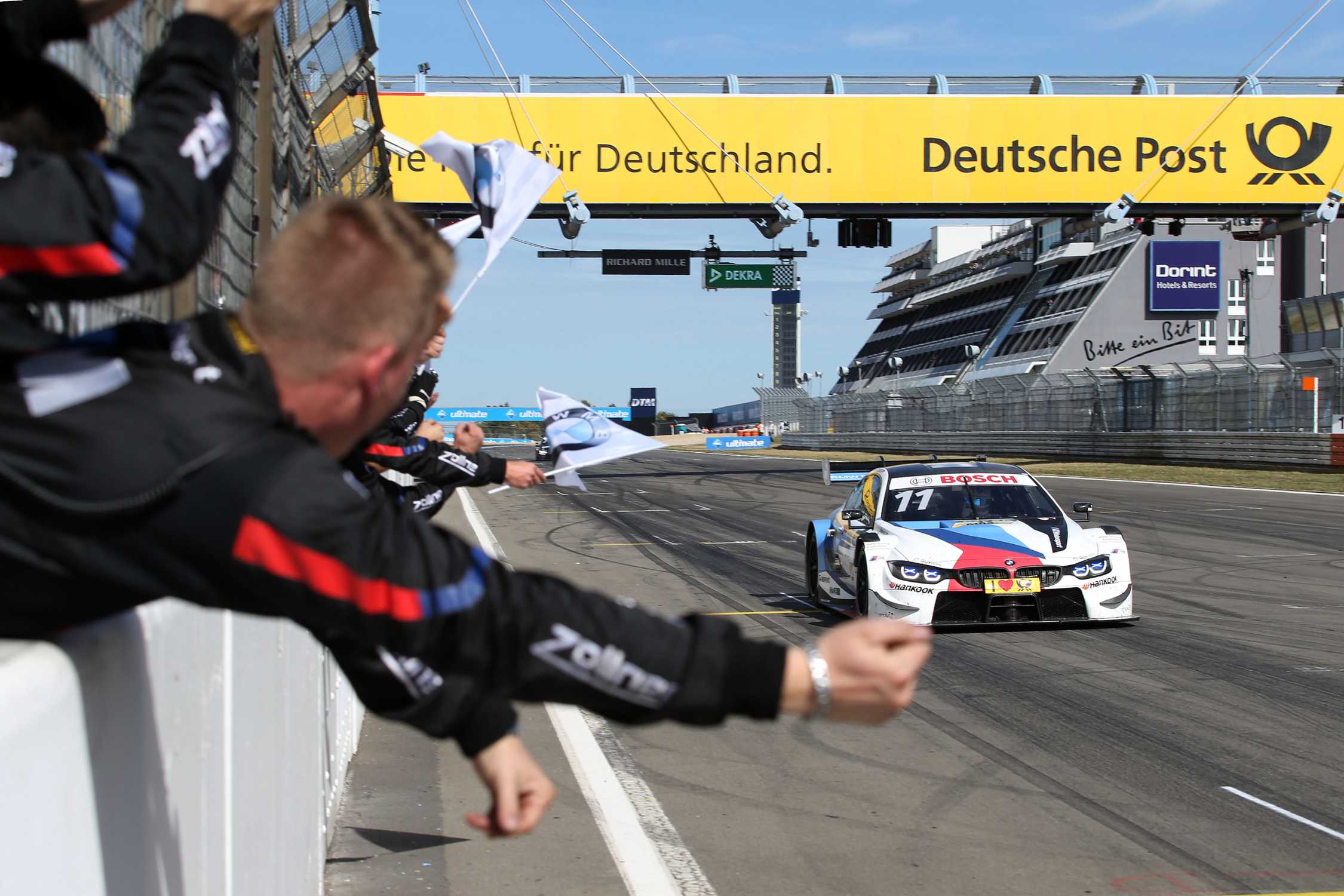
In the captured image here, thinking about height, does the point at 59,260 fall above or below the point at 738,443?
above

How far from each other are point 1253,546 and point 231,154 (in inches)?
663

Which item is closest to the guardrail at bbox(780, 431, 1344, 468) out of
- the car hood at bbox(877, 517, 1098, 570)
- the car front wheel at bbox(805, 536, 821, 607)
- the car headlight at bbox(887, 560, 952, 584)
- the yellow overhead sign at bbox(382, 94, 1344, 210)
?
the yellow overhead sign at bbox(382, 94, 1344, 210)

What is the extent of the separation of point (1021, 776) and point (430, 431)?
121 inches

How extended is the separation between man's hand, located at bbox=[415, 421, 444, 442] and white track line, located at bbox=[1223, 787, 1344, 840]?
12.3 feet

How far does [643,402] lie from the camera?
12962 cm

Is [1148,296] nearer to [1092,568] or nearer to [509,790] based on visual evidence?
[1092,568]

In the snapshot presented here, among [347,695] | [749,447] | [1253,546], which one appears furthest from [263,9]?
[749,447]

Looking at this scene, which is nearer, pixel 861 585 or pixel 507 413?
pixel 861 585

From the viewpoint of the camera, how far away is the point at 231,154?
5.99 feet

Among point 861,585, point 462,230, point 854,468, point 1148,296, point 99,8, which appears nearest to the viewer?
point 99,8

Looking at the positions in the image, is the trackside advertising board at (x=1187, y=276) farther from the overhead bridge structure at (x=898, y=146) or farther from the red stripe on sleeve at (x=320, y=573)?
the red stripe on sleeve at (x=320, y=573)

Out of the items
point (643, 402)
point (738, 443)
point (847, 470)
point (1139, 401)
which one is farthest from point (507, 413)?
point (847, 470)

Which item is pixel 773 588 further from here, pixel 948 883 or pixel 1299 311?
pixel 1299 311

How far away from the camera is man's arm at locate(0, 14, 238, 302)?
156cm
